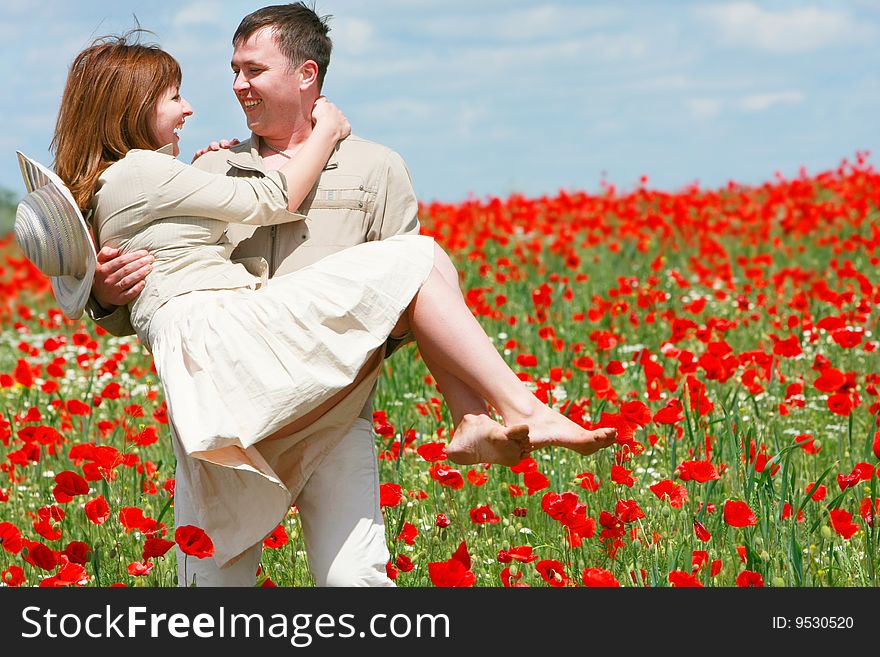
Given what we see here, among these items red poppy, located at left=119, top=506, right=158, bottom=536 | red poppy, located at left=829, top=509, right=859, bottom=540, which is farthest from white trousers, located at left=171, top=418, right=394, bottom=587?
red poppy, located at left=829, top=509, right=859, bottom=540

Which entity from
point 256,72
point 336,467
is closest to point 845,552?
point 336,467

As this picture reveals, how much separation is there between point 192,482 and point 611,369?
7.26 feet

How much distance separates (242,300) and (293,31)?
88 centimetres

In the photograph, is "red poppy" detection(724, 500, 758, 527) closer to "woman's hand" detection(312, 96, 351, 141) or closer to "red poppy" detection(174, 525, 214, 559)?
"red poppy" detection(174, 525, 214, 559)

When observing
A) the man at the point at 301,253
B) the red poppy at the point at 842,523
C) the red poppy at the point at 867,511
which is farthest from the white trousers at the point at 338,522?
the red poppy at the point at 867,511

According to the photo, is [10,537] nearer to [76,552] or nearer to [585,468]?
[76,552]

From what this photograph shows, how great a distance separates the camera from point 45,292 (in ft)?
40.3

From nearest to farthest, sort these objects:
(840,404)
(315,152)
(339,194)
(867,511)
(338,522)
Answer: (338,522) → (315,152) → (339,194) → (867,511) → (840,404)

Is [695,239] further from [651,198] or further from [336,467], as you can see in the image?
[336,467]

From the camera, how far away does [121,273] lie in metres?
3.06

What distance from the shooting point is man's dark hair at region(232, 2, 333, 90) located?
328 cm

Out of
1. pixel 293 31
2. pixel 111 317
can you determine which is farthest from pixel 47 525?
pixel 293 31

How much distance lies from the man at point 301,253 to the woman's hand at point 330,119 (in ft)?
0.13

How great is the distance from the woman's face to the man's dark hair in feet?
0.89
